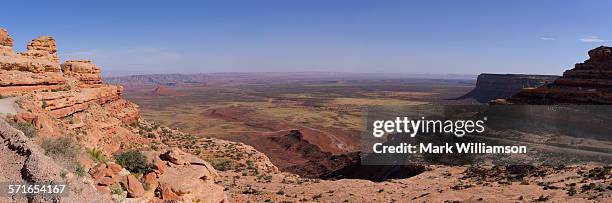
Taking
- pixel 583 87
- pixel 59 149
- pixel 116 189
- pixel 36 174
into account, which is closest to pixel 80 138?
pixel 59 149

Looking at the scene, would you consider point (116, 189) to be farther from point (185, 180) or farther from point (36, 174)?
point (185, 180)

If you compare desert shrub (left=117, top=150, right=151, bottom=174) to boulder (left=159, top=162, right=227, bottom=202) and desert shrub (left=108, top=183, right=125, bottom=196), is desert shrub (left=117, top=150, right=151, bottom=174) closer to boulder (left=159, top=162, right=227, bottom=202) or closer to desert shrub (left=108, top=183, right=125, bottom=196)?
boulder (left=159, top=162, right=227, bottom=202)

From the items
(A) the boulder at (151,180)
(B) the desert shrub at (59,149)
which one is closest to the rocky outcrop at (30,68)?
(B) the desert shrub at (59,149)

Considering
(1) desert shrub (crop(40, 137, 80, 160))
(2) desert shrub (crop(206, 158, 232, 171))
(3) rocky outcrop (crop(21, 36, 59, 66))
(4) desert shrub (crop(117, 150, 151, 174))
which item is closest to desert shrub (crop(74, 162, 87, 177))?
(1) desert shrub (crop(40, 137, 80, 160))

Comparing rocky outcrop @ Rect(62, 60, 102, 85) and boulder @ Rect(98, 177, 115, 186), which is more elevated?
rocky outcrop @ Rect(62, 60, 102, 85)

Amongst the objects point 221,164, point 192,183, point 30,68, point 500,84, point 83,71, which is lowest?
point 221,164

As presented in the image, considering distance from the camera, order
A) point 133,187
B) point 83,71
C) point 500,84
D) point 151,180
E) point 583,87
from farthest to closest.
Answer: point 500,84 → point 583,87 → point 83,71 → point 151,180 → point 133,187
